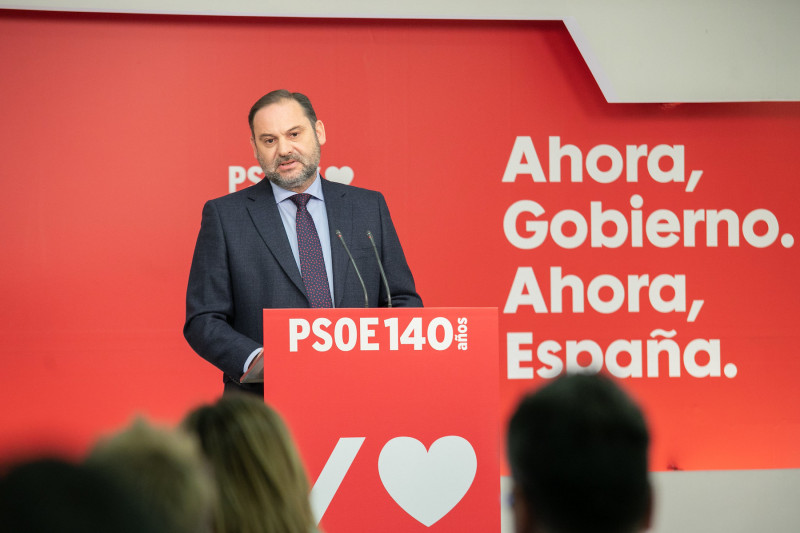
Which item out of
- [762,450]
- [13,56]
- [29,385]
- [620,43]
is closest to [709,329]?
[762,450]

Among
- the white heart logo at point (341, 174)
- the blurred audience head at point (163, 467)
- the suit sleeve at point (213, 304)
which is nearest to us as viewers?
the blurred audience head at point (163, 467)

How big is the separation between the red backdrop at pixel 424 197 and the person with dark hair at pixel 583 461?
325 centimetres

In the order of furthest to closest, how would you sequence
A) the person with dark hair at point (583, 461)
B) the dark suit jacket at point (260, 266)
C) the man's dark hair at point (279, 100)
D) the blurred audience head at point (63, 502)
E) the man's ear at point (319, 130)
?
1. the man's ear at point (319, 130)
2. the man's dark hair at point (279, 100)
3. the dark suit jacket at point (260, 266)
4. the person with dark hair at point (583, 461)
5. the blurred audience head at point (63, 502)

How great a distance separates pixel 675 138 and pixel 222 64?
7.57 feet

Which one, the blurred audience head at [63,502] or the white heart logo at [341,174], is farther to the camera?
the white heart logo at [341,174]

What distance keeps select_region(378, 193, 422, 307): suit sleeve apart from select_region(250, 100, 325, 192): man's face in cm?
31

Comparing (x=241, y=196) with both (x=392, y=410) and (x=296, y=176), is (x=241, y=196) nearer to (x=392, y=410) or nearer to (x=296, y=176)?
(x=296, y=176)

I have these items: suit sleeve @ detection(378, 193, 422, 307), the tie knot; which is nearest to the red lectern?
suit sleeve @ detection(378, 193, 422, 307)

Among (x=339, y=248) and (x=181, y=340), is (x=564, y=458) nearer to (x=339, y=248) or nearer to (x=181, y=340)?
(x=339, y=248)

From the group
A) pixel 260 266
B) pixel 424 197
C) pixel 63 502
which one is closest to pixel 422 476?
pixel 260 266

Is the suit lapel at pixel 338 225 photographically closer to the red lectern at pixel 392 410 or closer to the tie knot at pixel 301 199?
the tie knot at pixel 301 199

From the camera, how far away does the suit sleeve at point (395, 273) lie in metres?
2.78

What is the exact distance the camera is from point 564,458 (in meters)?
0.87

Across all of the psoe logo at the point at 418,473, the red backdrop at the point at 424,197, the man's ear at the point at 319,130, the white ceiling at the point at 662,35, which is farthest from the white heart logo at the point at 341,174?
the psoe logo at the point at 418,473
